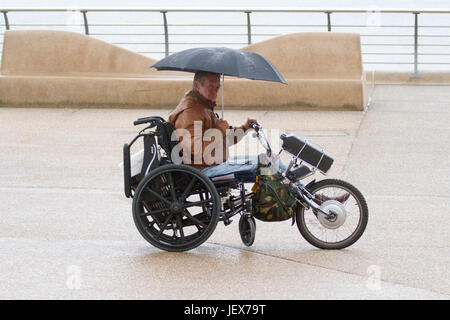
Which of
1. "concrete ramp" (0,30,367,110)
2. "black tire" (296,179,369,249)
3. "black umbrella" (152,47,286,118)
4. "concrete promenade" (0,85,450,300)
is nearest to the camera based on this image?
"concrete promenade" (0,85,450,300)

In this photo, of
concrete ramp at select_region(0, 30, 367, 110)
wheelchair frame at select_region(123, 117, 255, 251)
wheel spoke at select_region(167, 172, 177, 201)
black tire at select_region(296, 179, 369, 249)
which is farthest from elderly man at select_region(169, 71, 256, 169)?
concrete ramp at select_region(0, 30, 367, 110)

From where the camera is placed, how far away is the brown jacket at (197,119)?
586cm

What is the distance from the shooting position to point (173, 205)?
583 cm

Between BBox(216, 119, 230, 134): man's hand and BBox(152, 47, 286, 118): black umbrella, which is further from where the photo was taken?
BBox(216, 119, 230, 134): man's hand

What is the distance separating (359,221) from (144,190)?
149cm

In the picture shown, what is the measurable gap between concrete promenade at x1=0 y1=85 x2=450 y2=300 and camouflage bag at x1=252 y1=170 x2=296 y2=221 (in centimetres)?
29

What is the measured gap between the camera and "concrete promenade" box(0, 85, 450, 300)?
17.3ft

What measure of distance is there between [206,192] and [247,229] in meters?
0.43

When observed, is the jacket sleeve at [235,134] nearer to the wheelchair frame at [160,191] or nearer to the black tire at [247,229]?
the wheelchair frame at [160,191]

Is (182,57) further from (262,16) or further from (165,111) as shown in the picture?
Answer: (262,16)

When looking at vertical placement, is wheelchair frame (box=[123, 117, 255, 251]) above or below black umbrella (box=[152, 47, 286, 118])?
below

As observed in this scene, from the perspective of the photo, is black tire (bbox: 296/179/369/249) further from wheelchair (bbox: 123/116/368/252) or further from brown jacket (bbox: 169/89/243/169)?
brown jacket (bbox: 169/89/243/169)

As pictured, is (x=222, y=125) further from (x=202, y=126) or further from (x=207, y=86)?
(x=207, y=86)
